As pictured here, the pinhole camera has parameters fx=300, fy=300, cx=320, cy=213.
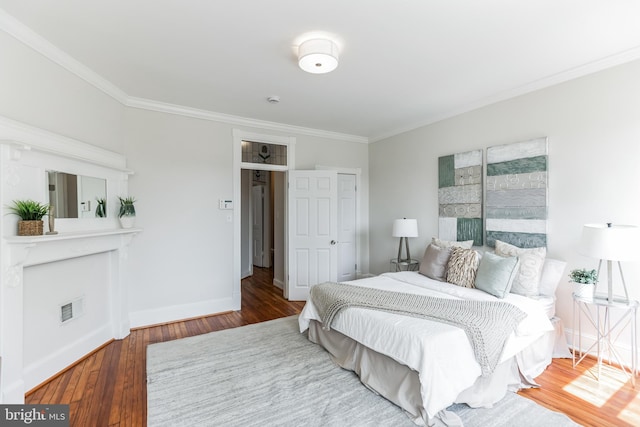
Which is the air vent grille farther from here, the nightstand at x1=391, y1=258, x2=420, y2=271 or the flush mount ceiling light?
the nightstand at x1=391, y1=258, x2=420, y2=271

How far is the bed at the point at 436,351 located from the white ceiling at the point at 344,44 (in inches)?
72.5

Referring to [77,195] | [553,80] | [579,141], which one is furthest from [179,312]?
[553,80]

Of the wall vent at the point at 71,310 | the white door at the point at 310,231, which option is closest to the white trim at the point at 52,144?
the wall vent at the point at 71,310

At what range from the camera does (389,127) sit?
4609 mm

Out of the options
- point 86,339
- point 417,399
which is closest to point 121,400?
point 86,339

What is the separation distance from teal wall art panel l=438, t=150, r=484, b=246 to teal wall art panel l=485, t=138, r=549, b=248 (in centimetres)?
12

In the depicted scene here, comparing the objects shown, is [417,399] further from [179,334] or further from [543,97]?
[543,97]

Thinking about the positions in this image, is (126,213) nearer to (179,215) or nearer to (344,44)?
(179,215)

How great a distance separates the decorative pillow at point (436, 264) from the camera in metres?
3.23

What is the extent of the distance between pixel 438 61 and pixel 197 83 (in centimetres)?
229

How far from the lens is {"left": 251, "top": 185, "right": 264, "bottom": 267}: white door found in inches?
274

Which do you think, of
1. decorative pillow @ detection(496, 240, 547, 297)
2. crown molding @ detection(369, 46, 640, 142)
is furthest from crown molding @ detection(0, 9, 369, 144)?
decorative pillow @ detection(496, 240, 547, 297)

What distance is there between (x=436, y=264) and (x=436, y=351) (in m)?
1.63

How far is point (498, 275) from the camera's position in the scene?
2654mm
